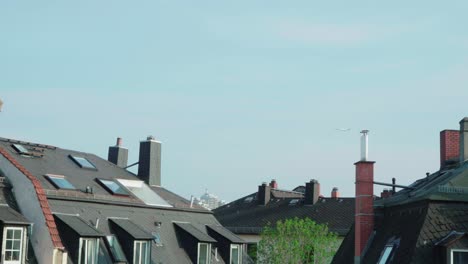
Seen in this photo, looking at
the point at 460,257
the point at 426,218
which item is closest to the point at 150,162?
the point at 426,218

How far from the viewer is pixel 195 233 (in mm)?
37594

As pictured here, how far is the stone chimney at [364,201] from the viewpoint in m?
29.9

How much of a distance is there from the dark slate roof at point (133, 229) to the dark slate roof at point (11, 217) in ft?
16.6

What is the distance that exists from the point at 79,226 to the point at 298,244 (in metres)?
22.5

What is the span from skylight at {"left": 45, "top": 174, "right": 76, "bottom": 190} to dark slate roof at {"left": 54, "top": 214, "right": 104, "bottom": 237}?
65.6 inches

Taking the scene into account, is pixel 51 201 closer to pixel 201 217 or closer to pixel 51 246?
pixel 51 246

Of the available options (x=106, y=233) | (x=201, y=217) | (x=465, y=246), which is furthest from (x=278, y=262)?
(x=465, y=246)

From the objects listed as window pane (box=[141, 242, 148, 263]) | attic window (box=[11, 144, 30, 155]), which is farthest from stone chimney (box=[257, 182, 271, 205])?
attic window (box=[11, 144, 30, 155])

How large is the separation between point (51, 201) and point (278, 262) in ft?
73.6

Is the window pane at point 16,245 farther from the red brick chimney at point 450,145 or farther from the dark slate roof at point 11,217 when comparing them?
the red brick chimney at point 450,145

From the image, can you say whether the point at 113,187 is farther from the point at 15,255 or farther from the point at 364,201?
the point at 364,201

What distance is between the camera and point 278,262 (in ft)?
166

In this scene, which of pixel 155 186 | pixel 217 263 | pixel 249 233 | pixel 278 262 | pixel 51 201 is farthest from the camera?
pixel 249 233

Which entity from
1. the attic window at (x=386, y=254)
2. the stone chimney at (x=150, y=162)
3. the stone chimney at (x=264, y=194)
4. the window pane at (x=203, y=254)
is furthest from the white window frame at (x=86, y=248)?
the stone chimney at (x=264, y=194)
